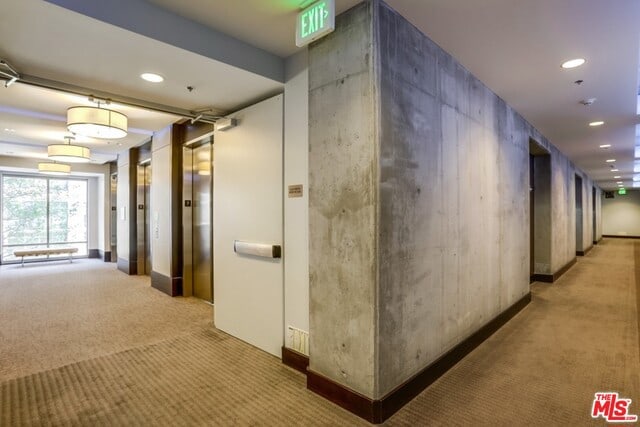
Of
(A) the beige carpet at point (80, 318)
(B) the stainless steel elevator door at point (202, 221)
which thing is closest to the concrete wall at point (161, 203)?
(B) the stainless steel elevator door at point (202, 221)

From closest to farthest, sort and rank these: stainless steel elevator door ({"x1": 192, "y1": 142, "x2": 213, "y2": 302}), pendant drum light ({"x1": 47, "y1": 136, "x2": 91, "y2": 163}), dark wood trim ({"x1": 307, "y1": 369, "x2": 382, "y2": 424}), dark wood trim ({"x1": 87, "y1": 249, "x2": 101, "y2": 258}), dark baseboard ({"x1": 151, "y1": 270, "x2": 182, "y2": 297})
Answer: dark wood trim ({"x1": 307, "y1": 369, "x2": 382, "y2": 424}), stainless steel elevator door ({"x1": 192, "y1": 142, "x2": 213, "y2": 302}), dark baseboard ({"x1": 151, "y1": 270, "x2": 182, "y2": 297}), pendant drum light ({"x1": 47, "y1": 136, "x2": 91, "y2": 163}), dark wood trim ({"x1": 87, "y1": 249, "x2": 101, "y2": 258})

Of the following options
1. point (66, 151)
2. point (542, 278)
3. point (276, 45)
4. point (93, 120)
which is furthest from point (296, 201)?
point (542, 278)

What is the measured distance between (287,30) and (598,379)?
425 centimetres

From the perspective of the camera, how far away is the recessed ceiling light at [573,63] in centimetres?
346

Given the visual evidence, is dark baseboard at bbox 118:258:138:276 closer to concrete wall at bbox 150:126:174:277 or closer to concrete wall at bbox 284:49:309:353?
concrete wall at bbox 150:126:174:277

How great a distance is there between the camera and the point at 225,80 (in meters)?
3.34

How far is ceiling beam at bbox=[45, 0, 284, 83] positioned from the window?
11.6 meters

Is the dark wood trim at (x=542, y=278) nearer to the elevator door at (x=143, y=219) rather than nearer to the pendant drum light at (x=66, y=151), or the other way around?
the elevator door at (x=143, y=219)

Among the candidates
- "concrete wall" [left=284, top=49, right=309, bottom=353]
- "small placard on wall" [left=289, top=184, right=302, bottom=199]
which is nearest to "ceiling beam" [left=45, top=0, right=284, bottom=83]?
"concrete wall" [left=284, top=49, right=309, bottom=353]

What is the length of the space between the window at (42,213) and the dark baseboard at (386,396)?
12.5 m

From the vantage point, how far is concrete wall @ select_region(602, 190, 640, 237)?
20.2 meters

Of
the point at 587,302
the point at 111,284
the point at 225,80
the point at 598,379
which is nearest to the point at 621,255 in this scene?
the point at 587,302

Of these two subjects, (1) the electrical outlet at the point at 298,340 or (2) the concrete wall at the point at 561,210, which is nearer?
(1) the electrical outlet at the point at 298,340

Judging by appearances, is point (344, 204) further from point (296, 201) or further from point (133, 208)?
point (133, 208)
